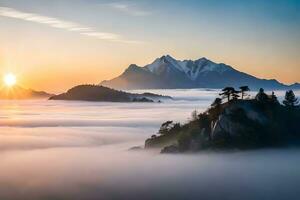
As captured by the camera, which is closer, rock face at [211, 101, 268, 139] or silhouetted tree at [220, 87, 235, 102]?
rock face at [211, 101, 268, 139]

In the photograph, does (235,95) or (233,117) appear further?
(235,95)

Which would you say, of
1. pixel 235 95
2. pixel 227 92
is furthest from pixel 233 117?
pixel 227 92

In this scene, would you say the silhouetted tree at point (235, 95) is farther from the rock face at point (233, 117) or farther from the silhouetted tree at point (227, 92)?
the rock face at point (233, 117)

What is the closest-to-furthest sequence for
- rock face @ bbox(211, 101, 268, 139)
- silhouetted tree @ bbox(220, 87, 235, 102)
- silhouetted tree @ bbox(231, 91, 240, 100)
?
1. rock face @ bbox(211, 101, 268, 139)
2. silhouetted tree @ bbox(220, 87, 235, 102)
3. silhouetted tree @ bbox(231, 91, 240, 100)

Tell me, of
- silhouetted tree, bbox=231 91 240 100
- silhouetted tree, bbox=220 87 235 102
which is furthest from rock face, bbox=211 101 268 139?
silhouetted tree, bbox=220 87 235 102

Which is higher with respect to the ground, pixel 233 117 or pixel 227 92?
pixel 227 92

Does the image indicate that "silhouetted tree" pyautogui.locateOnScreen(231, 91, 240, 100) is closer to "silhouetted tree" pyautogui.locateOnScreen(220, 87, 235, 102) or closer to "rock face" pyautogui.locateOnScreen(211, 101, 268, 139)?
"silhouetted tree" pyautogui.locateOnScreen(220, 87, 235, 102)

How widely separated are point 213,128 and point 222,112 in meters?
8.64

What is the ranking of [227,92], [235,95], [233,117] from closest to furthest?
[233,117] → [227,92] → [235,95]

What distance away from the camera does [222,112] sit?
7618 inches

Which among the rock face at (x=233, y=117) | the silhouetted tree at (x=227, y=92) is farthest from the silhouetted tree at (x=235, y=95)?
the rock face at (x=233, y=117)

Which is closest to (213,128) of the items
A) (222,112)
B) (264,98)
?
(222,112)

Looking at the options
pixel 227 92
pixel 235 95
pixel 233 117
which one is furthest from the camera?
pixel 235 95

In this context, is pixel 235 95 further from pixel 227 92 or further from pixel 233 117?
pixel 233 117
